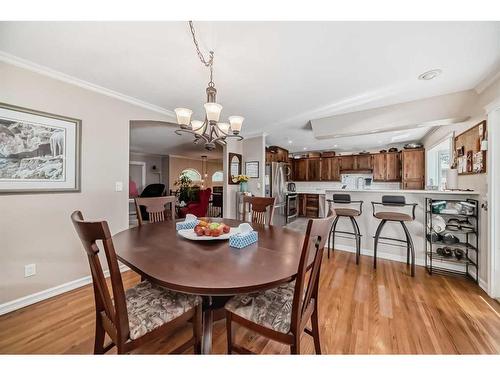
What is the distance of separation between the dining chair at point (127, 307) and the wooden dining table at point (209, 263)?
128 mm

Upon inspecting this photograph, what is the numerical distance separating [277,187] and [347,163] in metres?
2.58

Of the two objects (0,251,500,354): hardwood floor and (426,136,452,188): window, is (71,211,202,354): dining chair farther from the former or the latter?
(426,136,452,188): window

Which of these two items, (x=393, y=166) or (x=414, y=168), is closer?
(x=414, y=168)

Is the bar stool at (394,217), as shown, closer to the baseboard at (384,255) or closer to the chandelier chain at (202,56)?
the baseboard at (384,255)

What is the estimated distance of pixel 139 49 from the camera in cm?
165

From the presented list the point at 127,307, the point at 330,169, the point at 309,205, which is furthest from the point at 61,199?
the point at 330,169

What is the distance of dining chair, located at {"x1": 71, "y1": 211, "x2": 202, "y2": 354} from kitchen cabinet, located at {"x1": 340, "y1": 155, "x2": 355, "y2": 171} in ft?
20.1

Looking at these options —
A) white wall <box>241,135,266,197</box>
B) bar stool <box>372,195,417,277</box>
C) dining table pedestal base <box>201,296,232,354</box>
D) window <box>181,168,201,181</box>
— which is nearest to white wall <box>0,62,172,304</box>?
dining table pedestal base <box>201,296,232,354</box>

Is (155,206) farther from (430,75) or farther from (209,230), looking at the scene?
(430,75)

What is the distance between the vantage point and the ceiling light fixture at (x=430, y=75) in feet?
6.41

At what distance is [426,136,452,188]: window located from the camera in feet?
13.8

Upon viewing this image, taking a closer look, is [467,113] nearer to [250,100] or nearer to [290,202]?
[250,100]

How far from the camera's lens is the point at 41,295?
6.50ft

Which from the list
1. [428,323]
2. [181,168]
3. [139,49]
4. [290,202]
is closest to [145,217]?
[181,168]
